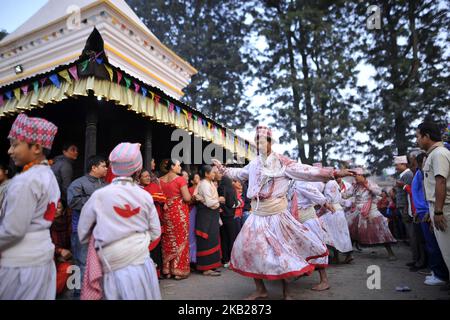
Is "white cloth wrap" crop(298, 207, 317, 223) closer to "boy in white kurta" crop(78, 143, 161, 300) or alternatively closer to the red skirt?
the red skirt

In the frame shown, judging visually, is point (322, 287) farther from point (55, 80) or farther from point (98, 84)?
point (55, 80)

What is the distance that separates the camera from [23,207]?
7.04 ft

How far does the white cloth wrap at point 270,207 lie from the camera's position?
13.0ft

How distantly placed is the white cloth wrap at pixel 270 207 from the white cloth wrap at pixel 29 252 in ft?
8.03

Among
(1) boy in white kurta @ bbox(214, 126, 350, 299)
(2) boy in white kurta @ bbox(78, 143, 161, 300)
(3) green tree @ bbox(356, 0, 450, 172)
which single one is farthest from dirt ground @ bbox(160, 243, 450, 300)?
(3) green tree @ bbox(356, 0, 450, 172)

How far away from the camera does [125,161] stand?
2539 mm

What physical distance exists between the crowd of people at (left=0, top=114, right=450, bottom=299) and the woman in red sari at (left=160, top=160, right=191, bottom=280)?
17 millimetres

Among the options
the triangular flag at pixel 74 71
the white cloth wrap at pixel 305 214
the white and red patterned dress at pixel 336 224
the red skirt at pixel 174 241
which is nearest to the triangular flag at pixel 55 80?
the triangular flag at pixel 74 71

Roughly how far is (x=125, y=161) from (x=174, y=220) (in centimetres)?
295

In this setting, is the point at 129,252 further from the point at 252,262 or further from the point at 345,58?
the point at 345,58

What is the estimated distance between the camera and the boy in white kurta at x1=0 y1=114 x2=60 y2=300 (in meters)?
2.14
